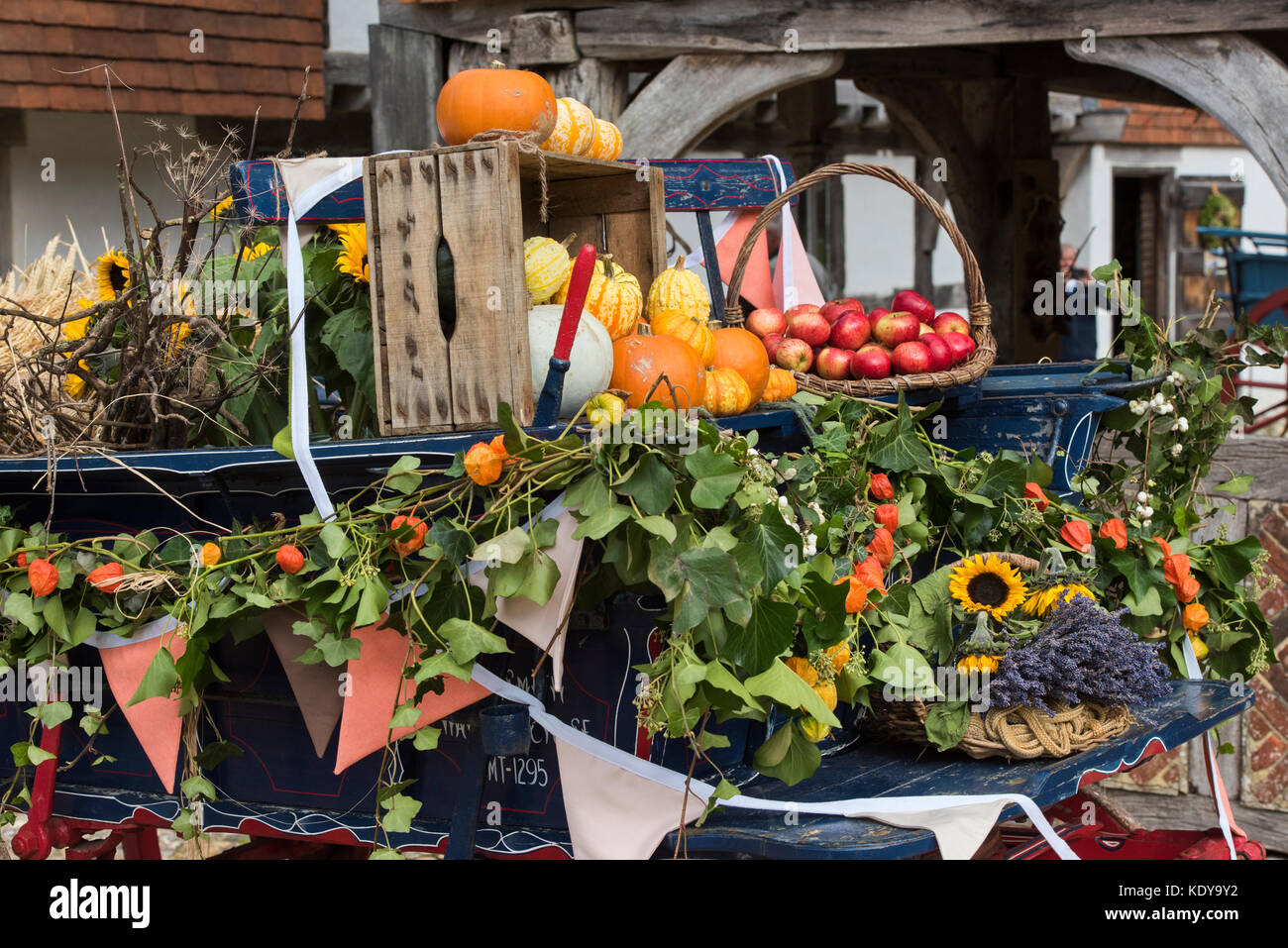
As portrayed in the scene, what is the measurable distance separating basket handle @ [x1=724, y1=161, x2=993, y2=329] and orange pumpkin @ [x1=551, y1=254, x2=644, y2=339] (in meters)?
0.48

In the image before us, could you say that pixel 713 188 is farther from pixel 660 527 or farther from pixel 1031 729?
pixel 660 527

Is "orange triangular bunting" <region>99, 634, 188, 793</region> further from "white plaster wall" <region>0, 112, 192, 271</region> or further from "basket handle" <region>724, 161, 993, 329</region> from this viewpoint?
"white plaster wall" <region>0, 112, 192, 271</region>

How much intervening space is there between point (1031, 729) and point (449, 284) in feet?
4.07

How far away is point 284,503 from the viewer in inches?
93.4

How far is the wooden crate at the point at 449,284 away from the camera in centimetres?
219

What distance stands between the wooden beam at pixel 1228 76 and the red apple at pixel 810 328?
5.51 ft

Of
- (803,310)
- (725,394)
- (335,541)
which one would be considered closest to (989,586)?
(725,394)

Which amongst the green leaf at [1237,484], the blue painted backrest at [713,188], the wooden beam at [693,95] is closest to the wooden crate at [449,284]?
the blue painted backrest at [713,188]

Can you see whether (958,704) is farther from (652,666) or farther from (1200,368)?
(1200,368)

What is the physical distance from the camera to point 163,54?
250 inches

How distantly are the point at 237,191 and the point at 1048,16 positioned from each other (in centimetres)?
290

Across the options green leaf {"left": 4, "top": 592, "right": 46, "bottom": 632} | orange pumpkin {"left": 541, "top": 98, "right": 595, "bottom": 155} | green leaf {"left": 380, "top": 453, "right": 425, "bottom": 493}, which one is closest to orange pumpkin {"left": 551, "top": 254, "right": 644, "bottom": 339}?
orange pumpkin {"left": 541, "top": 98, "right": 595, "bottom": 155}

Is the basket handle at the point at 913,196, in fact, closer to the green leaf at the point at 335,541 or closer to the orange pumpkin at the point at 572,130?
the orange pumpkin at the point at 572,130
